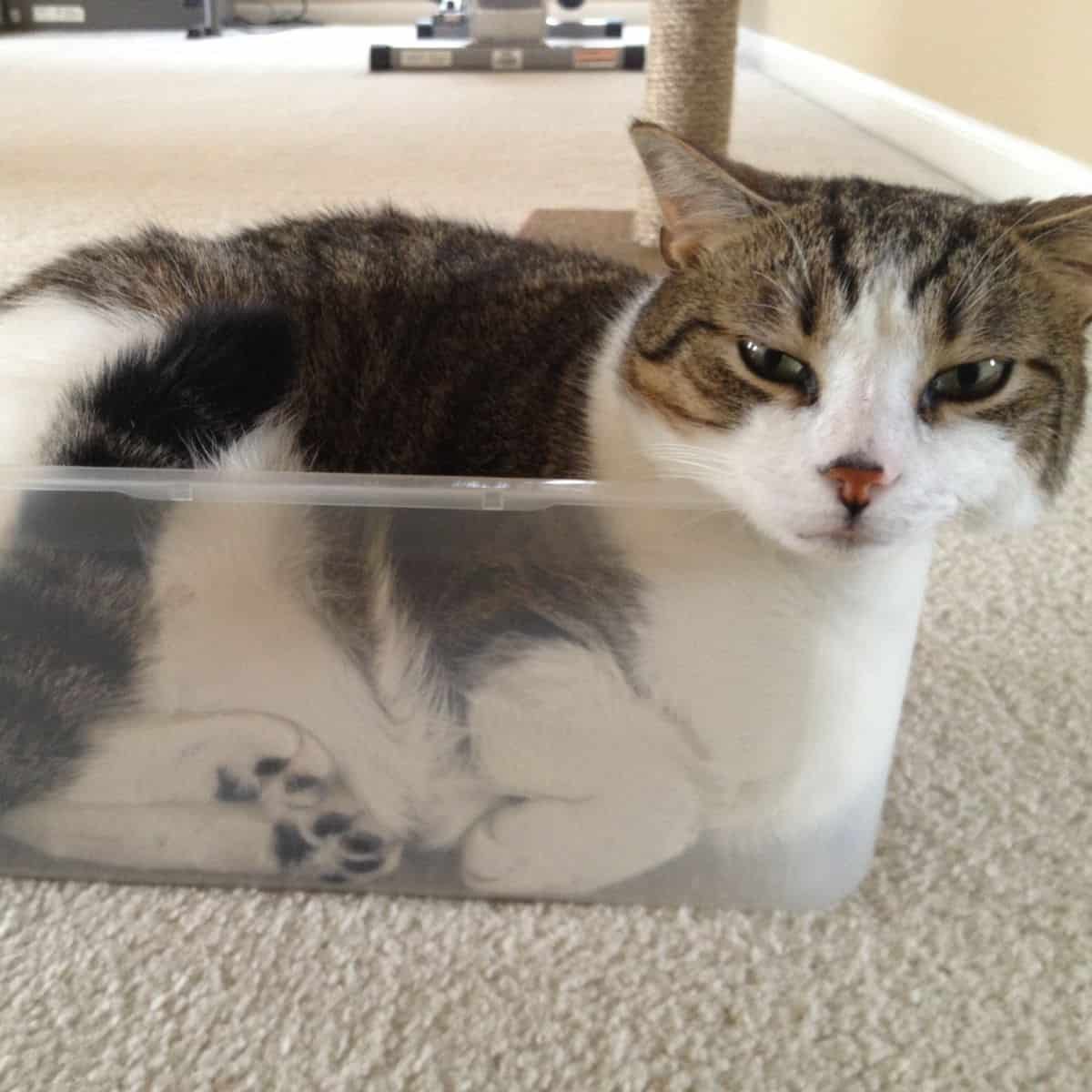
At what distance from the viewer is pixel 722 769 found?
762 millimetres

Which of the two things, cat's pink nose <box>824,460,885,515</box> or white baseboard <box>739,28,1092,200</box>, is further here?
white baseboard <box>739,28,1092,200</box>

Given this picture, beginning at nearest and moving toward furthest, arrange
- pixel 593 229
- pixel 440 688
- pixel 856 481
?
1. pixel 856 481
2. pixel 440 688
3. pixel 593 229

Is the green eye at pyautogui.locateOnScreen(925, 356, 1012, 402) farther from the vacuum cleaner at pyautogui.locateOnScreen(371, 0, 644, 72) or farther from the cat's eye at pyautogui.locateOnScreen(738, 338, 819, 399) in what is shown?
the vacuum cleaner at pyautogui.locateOnScreen(371, 0, 644, 72)

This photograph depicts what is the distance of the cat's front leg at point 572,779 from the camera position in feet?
2.44

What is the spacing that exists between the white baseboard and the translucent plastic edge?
5.51ft

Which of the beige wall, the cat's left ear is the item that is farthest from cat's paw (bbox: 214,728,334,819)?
the beige wall

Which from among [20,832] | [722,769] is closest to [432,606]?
[722,769]

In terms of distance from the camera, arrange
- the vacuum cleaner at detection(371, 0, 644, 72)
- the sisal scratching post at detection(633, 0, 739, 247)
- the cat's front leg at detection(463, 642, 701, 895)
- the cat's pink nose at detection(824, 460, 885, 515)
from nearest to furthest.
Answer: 1. the cat's pink nose at detection(824, 460, 885, 515)
2. the cat's front leg at detection(463, 642, 701, 895)
3. the sisal scratching post at detection(633, 0, 739, 247)
4. the vacuum cleaner at detection(371, 0, 644, 72)

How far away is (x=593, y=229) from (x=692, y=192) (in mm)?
1411

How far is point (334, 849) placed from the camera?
78 cm

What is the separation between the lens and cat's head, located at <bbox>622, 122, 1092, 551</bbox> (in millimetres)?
660

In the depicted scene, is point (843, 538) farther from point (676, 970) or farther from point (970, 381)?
point (676, 970)

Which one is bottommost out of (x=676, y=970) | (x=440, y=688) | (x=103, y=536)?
(x=676, y=970)

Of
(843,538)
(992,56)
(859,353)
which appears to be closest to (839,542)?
(843,538)
